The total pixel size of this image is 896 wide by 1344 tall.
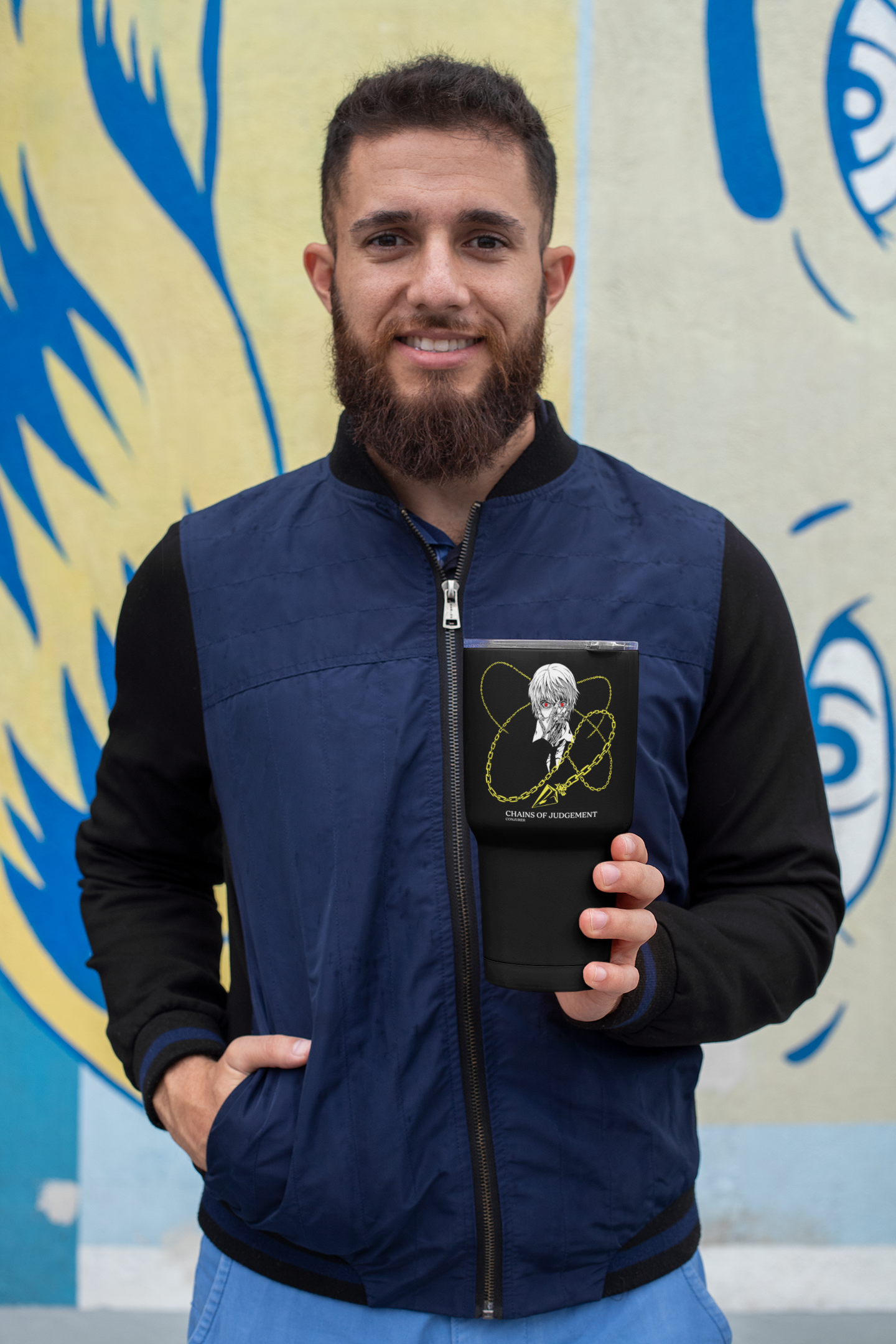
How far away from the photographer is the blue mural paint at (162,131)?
2438mm

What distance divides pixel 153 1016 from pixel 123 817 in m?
0.25

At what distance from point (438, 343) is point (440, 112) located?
0.26 metres

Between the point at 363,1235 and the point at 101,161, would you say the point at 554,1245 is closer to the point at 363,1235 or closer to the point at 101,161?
the point at 363,1235

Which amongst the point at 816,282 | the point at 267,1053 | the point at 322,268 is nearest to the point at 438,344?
the point at 322,268

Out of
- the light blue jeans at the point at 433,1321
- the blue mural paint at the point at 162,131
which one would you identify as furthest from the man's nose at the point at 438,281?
the blue mural paint at the point at 162,131

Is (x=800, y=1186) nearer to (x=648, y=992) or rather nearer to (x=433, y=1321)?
(x=433, y=1321)

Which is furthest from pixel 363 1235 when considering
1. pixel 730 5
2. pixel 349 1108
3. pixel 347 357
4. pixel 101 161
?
pixel 730 5

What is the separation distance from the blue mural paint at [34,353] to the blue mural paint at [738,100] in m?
1.37

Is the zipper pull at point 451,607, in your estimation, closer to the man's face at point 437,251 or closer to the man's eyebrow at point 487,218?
the man's face at point 437,251

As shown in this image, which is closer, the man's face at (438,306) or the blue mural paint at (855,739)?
the man's face at (438,306)

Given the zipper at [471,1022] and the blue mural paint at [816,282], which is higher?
the blue mural paint at [816,282]

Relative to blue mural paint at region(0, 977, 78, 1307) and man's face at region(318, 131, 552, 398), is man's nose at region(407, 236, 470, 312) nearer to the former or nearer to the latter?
man's face at region(318, 131, 552, 398)

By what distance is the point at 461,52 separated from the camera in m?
2.41

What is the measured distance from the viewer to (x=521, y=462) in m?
1.33
